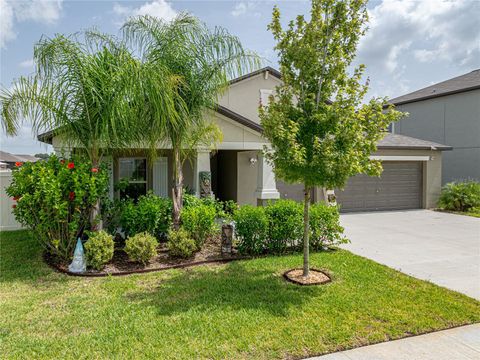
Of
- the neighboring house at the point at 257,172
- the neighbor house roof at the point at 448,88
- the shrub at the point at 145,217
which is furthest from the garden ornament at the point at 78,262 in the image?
the neighbor house roof at the point at 448,88

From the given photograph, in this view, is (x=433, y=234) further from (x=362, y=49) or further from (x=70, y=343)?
(x=70, y=343)

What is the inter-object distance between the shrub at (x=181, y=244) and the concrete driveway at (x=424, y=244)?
4072 millimetres

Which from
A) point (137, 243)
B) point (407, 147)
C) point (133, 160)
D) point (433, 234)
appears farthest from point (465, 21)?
point (137, 243)

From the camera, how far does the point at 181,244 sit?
7199 millimetres

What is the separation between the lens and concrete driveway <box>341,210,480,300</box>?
22.2ft

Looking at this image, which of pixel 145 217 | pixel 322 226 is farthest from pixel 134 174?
pixel 322 226

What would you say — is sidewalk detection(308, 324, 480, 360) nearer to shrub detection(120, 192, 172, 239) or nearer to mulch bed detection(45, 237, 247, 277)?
mulch bed detection(45, 237, 247, 277)

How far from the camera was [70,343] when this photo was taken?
13.0 ft

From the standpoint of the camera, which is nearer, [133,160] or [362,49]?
[362,49]

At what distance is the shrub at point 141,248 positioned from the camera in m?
6.80

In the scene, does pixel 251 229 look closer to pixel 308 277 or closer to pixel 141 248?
pixel 308 277

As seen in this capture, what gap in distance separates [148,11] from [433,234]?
10.3m

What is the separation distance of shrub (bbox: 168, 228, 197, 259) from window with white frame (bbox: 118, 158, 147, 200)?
649cm

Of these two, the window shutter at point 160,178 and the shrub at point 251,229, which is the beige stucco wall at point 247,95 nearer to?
the window shutter at point 160,178
